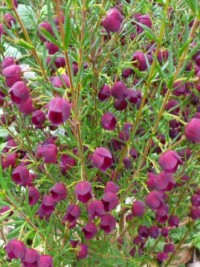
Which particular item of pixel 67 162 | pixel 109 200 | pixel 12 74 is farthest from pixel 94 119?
pixel 12 74

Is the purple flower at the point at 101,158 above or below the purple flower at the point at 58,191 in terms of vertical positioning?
above

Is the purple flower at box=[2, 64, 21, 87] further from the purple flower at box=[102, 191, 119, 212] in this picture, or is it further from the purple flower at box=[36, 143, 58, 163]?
the purple flower at box=[102, 191, 119, 212]

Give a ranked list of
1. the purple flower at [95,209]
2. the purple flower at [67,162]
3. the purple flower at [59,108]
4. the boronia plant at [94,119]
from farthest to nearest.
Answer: the purple flower at [67,162], the purple flower at [95,209], the boronia plant at [94,119], the purple flower at [59,108]

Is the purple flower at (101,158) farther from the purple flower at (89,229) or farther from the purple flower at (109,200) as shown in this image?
the purple flower at (89,229)

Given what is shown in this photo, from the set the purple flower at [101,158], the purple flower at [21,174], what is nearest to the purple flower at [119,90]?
the purple flower at [101,158]

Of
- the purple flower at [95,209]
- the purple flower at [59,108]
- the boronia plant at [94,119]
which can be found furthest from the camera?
the purple flower at [95,209]

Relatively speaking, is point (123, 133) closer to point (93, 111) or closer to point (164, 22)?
point (93, 111)

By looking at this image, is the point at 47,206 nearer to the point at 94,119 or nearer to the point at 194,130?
the point at 94,119

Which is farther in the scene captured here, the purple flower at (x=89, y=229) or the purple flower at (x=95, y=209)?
the purple flower at (x=89, y=229)

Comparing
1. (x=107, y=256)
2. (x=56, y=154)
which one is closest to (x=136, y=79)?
(x=56, y=154)
